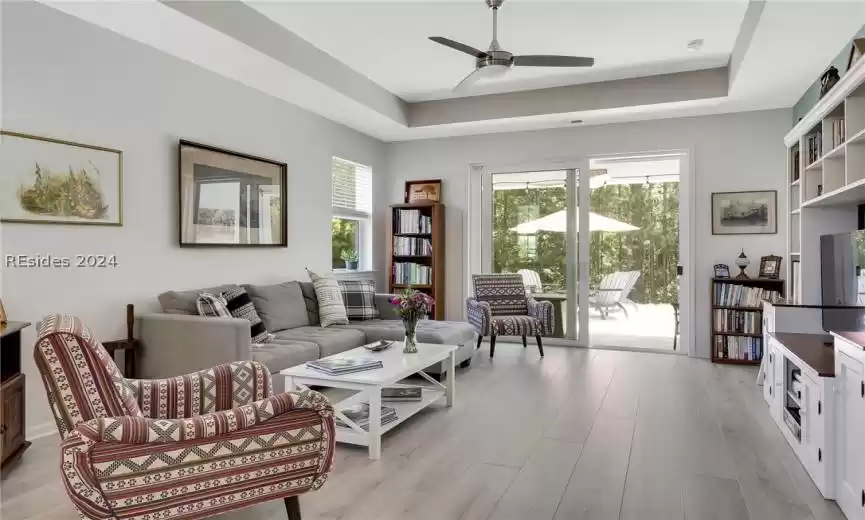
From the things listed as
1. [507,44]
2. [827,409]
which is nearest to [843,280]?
[827,409]

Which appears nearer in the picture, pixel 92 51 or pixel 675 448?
pixel 675 448

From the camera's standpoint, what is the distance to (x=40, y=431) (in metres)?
3.18

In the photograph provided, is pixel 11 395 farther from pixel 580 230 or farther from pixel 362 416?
pixel 580 230

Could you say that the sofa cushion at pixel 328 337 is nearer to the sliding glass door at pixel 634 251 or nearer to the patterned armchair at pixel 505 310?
the patterned armchair at pixel 505 310

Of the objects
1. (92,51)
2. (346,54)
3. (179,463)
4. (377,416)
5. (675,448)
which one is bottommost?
(675,448)

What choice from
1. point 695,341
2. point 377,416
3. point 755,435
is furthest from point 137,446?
point 695,341

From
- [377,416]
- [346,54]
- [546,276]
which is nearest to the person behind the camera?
[377,416]

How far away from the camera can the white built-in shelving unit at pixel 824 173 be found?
2912 mm

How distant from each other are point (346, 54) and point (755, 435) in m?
4.13

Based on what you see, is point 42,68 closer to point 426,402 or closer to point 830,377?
point 426,402

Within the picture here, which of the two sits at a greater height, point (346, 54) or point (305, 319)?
point (346, 54)

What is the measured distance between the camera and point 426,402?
3.54 m

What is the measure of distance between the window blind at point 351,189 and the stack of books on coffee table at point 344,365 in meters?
3.05

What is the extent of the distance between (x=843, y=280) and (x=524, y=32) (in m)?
2.70
